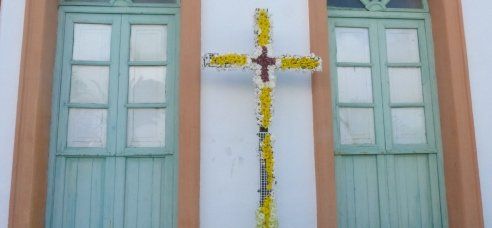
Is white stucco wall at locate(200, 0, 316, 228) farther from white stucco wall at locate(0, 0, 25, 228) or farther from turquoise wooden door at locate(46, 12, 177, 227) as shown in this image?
white stucco wall at locate(0, 0, 25, 228)

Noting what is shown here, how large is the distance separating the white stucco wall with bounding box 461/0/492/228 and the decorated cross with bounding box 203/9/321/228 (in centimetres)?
165

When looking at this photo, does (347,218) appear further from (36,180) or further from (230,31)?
(36,180)

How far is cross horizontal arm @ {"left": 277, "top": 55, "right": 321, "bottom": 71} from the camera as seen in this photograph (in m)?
4.35

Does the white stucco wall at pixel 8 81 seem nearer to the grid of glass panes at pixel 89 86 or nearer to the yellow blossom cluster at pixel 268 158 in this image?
the grid of glass panes at pixel 89 86

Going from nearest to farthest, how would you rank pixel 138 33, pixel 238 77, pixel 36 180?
pixel 36 180
pixel 238 77
pixel 138 33

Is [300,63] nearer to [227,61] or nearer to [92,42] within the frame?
[227,61]

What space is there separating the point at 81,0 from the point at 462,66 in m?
3.82

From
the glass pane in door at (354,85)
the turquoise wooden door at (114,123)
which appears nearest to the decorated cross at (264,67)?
the glass pane in door at (354,85)

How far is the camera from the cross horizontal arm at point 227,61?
14.0 ft

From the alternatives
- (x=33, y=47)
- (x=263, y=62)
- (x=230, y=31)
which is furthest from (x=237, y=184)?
(x=33, y=47)

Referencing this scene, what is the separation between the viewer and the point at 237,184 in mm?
4395

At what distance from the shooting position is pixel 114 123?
4672 millimetres

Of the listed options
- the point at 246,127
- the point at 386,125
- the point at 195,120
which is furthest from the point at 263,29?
the point at 386,125

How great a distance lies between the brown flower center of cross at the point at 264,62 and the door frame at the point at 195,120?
531 mm
